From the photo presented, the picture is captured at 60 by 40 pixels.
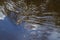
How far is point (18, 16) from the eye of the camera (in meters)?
1.32

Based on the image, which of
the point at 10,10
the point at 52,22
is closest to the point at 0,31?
the point at 10,10

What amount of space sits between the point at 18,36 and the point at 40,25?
0.58 feet

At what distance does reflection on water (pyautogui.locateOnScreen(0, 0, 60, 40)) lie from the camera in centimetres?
114

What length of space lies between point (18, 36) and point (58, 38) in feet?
0.91

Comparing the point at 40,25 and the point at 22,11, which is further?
the point at 22,11

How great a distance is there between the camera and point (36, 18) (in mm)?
1275

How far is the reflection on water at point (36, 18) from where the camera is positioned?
1.14 meters

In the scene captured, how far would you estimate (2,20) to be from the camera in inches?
52.3

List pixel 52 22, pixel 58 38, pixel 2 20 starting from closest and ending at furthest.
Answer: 1. pixel 58 38
2. pixel 52 22
3. pixel 2 20

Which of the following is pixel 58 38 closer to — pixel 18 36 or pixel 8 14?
pixel 18 36

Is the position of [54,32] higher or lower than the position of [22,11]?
lower

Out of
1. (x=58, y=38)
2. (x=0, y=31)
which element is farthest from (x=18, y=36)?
(x=58, y=38)

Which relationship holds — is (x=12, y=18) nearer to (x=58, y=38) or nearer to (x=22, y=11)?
(x=22, y=11)

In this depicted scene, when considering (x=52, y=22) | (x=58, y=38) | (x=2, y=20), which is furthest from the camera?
(x=2, y=20)
